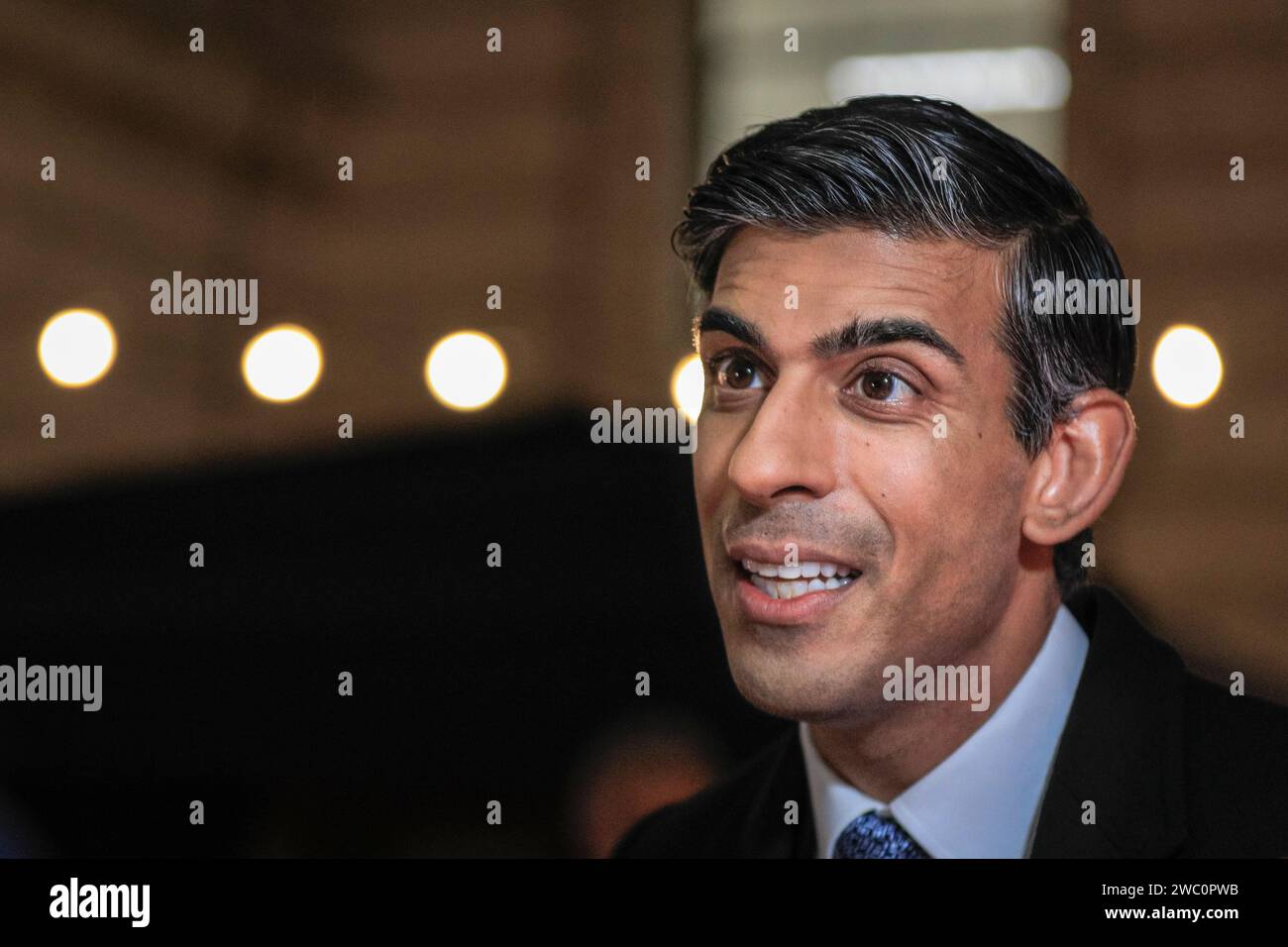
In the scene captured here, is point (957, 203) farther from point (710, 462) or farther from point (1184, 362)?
point (1184, 362)

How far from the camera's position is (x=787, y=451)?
149cm

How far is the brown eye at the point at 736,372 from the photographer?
60.7 inches

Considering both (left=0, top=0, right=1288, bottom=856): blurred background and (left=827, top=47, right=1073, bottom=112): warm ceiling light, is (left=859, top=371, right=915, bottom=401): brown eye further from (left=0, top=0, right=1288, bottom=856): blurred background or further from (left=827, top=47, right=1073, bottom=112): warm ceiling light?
(left=827, top=47, right=1073, bottom=112): warm ceiling light

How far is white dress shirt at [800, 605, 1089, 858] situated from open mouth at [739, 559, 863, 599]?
243mm

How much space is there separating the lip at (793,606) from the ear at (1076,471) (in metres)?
0.22

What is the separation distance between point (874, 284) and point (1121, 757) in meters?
0.57

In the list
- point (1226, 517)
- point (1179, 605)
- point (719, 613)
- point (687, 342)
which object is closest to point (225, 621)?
point (687, 342)

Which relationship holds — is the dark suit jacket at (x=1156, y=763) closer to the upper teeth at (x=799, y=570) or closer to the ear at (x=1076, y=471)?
the ear at (x=1076, y=471)

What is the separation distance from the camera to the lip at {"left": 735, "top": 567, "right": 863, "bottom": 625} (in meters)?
1.50

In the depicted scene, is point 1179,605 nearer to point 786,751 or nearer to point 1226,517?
point 1226,517

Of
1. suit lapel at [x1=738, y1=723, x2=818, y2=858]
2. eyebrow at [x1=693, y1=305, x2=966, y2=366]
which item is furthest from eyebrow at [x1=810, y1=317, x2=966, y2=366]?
suit lapel at [x1=738, y1=723, x2=818, y2=858]

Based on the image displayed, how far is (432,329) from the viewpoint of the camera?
416cm
